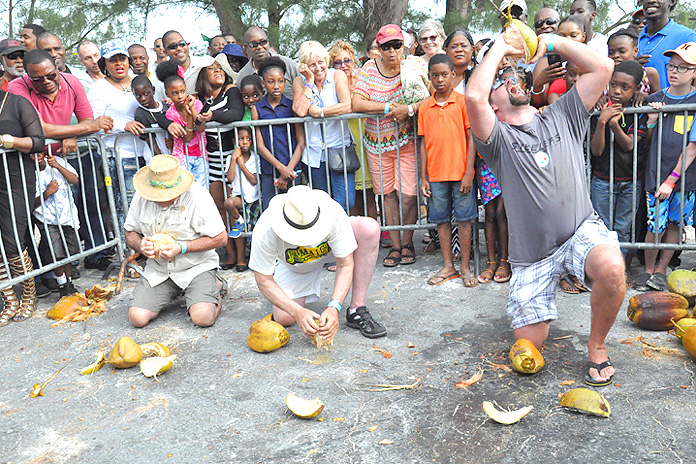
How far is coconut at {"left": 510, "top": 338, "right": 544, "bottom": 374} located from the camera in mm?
3715

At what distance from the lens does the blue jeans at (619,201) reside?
17.9 ft

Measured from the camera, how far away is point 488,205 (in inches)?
222

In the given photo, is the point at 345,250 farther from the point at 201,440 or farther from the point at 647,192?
the point at 647,192

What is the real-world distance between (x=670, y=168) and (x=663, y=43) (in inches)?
54.8

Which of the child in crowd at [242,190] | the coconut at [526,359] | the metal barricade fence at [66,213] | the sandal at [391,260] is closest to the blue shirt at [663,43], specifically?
the sandal at [391,260]

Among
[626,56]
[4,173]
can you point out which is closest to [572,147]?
[626,56]

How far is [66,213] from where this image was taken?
235 inches

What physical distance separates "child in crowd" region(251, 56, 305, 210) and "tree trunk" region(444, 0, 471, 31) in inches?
203

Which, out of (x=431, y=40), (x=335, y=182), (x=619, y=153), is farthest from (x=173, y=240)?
(x=619, y=153)

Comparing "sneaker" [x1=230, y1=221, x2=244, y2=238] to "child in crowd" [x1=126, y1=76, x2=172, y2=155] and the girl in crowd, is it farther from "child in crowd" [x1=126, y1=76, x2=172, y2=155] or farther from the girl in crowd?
"child in crowd" [x1=126, y1=76, x2=172, y2=155]

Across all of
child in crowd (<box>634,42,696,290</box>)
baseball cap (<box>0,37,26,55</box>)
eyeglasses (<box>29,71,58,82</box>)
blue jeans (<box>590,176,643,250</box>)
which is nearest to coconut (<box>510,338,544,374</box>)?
child in crowd (<box>634,42,696,290</box>)

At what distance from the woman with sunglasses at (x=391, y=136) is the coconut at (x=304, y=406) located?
9.32ft

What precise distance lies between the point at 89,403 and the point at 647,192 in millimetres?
4624

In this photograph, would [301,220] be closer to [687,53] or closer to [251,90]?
[251,90]
